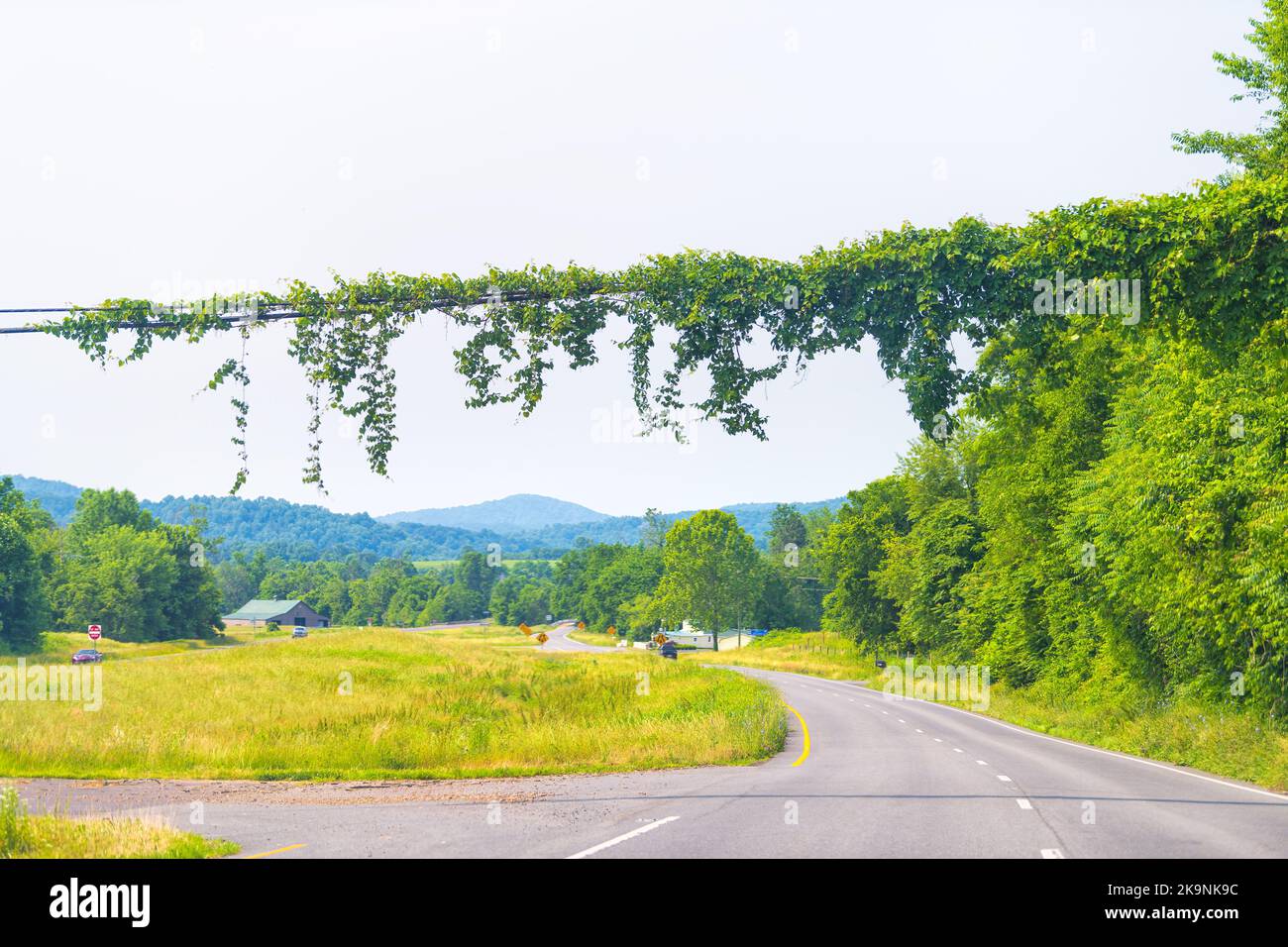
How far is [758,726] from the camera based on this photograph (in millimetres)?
26812

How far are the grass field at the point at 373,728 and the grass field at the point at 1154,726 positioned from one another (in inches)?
356

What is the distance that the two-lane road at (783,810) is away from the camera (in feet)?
37.6

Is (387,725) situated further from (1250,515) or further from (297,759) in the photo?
(1250,515)

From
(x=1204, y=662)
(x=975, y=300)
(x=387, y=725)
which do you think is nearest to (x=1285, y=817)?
(x=975, y=300)

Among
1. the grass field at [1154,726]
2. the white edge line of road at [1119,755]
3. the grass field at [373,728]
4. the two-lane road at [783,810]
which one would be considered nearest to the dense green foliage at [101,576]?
the grass field at [373,728]

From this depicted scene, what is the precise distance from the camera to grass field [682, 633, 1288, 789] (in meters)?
20.8

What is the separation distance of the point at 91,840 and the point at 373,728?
1731 cm

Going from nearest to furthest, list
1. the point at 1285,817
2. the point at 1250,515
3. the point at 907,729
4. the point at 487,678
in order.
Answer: the point at 1285,817, the point at 1250,515, the point at 907,729, the point at 487,678

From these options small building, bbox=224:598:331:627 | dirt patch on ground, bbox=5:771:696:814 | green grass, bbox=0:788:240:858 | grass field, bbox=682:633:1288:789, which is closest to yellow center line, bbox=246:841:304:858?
green grass, bbox=0:788:240:858

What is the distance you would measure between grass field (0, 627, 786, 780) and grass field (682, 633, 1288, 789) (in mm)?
9040

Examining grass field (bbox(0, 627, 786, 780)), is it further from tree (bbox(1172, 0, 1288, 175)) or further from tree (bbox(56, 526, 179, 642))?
tree (bbox(56, 526, 179, 642))

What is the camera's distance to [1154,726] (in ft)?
86.8

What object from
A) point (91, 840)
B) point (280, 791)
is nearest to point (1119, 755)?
point (280, 791)
